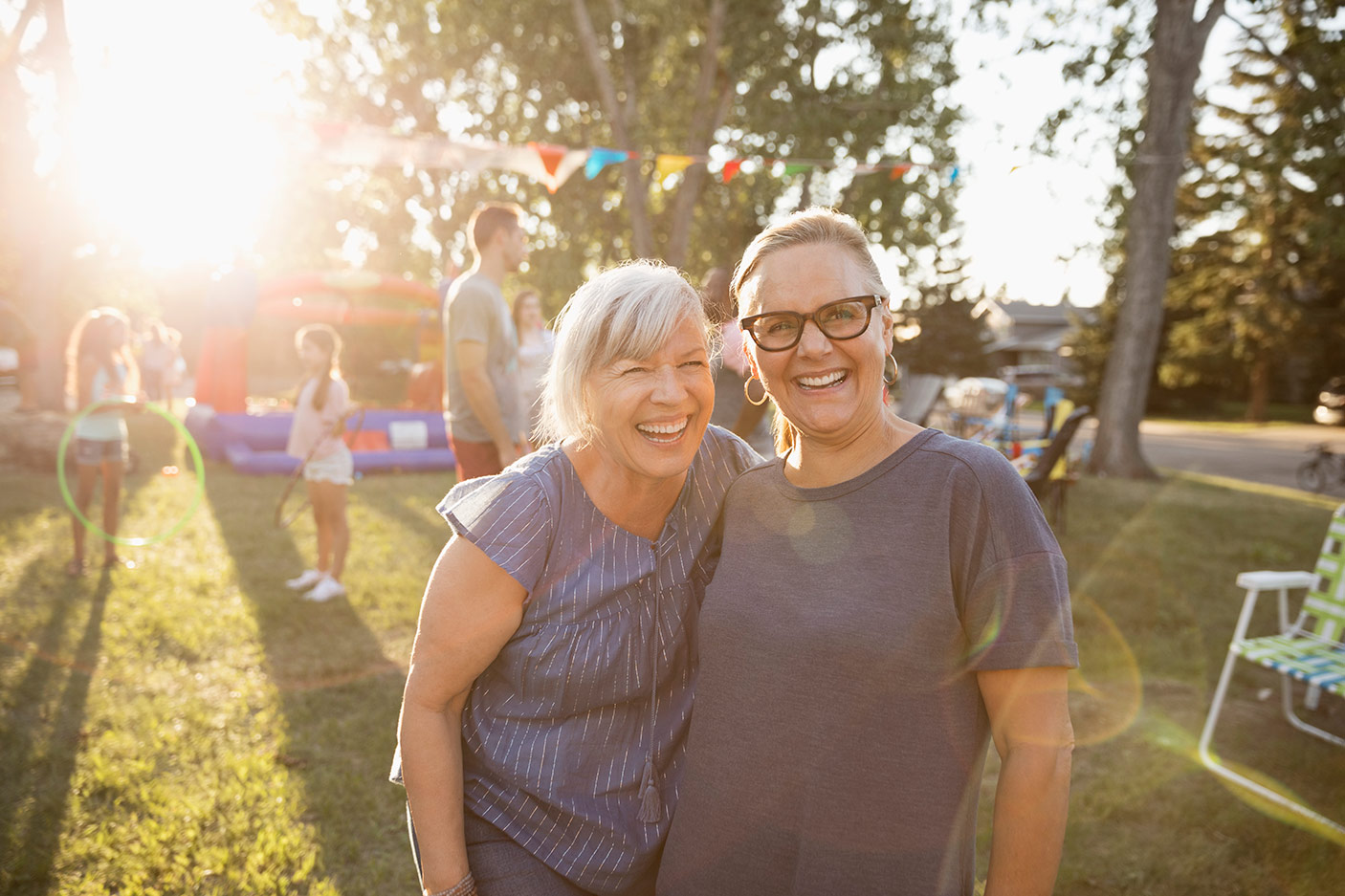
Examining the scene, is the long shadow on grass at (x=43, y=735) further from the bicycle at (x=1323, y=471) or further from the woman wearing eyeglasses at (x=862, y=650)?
the bicycle at (x=1323, y=471)

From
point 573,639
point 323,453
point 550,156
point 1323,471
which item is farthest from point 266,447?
point 1323,471

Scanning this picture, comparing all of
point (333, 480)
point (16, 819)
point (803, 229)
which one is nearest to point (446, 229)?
point (333, 480)

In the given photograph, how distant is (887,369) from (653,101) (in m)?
15.4

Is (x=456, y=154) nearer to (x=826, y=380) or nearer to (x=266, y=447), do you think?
(x=266, y=447)

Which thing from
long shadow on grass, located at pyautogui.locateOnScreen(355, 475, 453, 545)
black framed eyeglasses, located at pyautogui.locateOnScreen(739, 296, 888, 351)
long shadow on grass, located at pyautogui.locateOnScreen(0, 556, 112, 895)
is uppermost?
black framed eyeglasses, located at pyautogui.locateOnScreen(739, 296, 888, 351)

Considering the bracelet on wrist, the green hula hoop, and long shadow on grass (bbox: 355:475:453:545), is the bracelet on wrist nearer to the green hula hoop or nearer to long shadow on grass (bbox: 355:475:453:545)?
the green hula hoop

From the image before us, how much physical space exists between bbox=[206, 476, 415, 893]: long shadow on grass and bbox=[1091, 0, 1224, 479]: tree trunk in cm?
1357

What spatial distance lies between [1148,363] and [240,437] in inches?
609

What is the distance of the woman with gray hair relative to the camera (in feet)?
5.60

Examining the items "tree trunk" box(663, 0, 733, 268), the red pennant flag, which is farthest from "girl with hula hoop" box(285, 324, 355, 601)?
"tree trunk" box(663, 0, 733, 268)

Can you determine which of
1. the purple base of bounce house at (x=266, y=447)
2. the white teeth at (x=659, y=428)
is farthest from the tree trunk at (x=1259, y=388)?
the white teeth at (x=659, y=428)

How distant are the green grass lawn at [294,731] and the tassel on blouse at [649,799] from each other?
1871 millimetres

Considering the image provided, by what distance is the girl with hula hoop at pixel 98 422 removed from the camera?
6543mm

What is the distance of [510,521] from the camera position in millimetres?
1689
